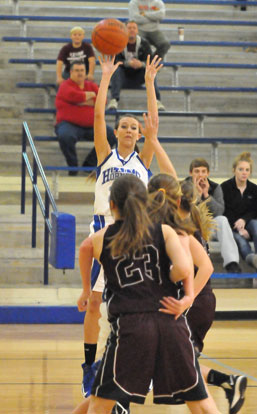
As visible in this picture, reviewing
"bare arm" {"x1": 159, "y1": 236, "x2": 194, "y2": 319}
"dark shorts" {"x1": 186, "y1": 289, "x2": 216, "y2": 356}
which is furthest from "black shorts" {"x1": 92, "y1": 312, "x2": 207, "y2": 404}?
"dark shorts" {"x1": 186, "y1": 289, "x2": 216, "y2": 356}

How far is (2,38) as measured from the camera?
1222 centimetres

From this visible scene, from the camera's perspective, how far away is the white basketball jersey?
16.2ft

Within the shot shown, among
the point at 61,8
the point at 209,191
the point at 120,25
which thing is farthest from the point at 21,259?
the point at 61,8

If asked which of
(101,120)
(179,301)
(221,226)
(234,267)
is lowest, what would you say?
(234,267)

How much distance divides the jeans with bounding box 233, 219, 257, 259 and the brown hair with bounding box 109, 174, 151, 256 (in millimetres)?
4730

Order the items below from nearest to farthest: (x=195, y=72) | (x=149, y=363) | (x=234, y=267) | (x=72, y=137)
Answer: (x=149, y=363) < (x=234, y=267) < (x=72, y=137) < (x=195, y=72)

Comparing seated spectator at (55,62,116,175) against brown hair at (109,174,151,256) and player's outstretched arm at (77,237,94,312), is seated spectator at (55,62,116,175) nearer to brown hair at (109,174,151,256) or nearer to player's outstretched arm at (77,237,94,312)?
player's outstretched arm at (77,237,94,312)

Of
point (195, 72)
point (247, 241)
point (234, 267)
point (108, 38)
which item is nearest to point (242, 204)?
point (247, 241)

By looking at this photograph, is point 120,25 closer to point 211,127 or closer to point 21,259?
point 21,259

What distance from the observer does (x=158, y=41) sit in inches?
448

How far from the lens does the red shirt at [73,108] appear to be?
32.4 ft

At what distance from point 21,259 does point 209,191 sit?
189cm

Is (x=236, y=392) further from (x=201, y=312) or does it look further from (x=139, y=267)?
(x=139, y=267)

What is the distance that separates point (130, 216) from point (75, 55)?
300 inches
